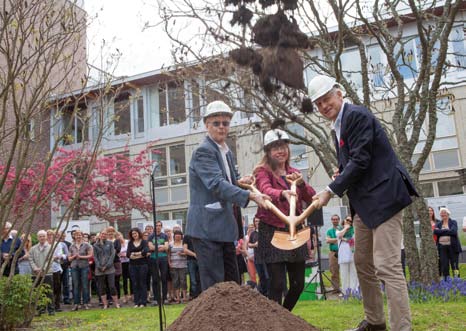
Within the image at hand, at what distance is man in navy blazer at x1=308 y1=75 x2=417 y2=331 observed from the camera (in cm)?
346

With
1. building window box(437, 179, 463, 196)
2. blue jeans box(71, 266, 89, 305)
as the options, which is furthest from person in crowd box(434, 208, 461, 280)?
building window box(437, 179, 463, 196)

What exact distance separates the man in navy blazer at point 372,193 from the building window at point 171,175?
22.2 metres

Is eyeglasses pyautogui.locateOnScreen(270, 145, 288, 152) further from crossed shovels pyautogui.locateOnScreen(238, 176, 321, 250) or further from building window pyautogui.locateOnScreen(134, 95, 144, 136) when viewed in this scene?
building window pyautogui.locateOnScreen(134, 95, 144, 136)

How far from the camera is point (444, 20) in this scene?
8.09 m

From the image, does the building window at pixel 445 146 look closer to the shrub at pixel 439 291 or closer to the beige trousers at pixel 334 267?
the beige trousers at pixel 334 267

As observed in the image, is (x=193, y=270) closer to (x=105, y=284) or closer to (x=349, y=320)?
(x=105, y=284)

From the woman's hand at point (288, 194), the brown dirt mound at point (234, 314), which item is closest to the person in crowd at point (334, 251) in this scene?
the woman's hand at point (288, 194)

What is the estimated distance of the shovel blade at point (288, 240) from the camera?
13.3ft

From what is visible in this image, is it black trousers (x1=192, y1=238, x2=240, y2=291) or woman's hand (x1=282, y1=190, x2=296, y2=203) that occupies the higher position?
woman's hand (x1=282, y1=190, x2=296, y2=203)

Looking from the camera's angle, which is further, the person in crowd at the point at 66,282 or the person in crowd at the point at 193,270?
the person in crowd at the point at 66,282

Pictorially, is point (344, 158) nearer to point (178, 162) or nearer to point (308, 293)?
point (308, 293)

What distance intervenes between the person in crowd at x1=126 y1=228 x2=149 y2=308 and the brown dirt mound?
26.9 feet

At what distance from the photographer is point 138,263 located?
462 inches

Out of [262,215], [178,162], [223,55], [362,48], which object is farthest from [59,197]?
[262,215]
